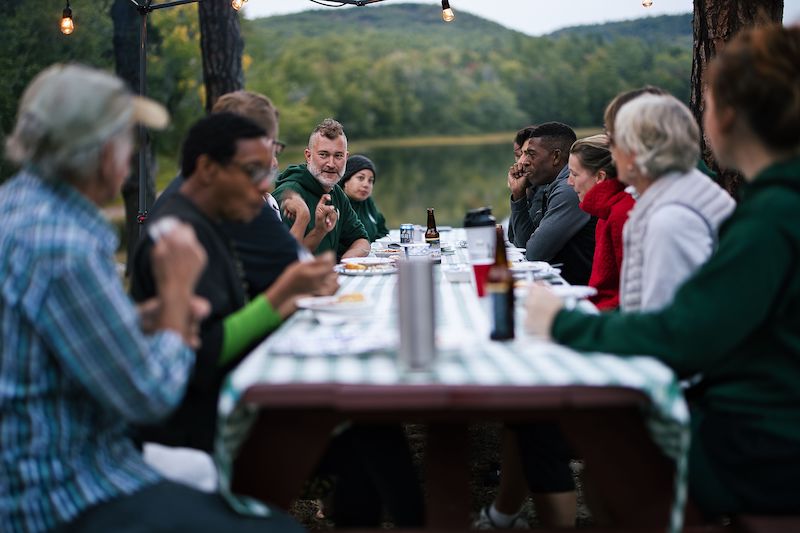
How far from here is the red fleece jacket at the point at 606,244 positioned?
131 inches

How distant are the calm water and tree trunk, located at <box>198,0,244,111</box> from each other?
31.1 ft

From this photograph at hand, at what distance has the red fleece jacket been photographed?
131 inches

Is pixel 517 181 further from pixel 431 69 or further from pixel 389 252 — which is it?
pixel 431 69

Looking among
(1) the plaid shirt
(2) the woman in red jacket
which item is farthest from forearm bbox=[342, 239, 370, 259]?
(1) the plaid shirt

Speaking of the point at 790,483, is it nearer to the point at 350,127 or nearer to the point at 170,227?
the point at 170,227

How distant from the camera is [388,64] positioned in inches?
935

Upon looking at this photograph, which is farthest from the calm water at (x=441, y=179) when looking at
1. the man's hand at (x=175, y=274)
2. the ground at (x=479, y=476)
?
the man's hand at (x=175, y=274)

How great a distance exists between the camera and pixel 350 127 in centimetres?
2170

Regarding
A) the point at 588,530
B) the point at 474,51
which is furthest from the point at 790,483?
the point at 474,51

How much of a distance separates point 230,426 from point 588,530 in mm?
792

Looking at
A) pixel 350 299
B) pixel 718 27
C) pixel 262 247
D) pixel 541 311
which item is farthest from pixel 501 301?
pixel 718 27

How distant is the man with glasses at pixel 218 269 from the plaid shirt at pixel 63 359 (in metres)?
0.37

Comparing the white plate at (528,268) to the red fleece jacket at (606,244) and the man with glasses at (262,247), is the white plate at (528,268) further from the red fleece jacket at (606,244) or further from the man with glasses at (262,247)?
the man with glasses at (262,247)

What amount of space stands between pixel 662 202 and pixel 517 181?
3443 mm
